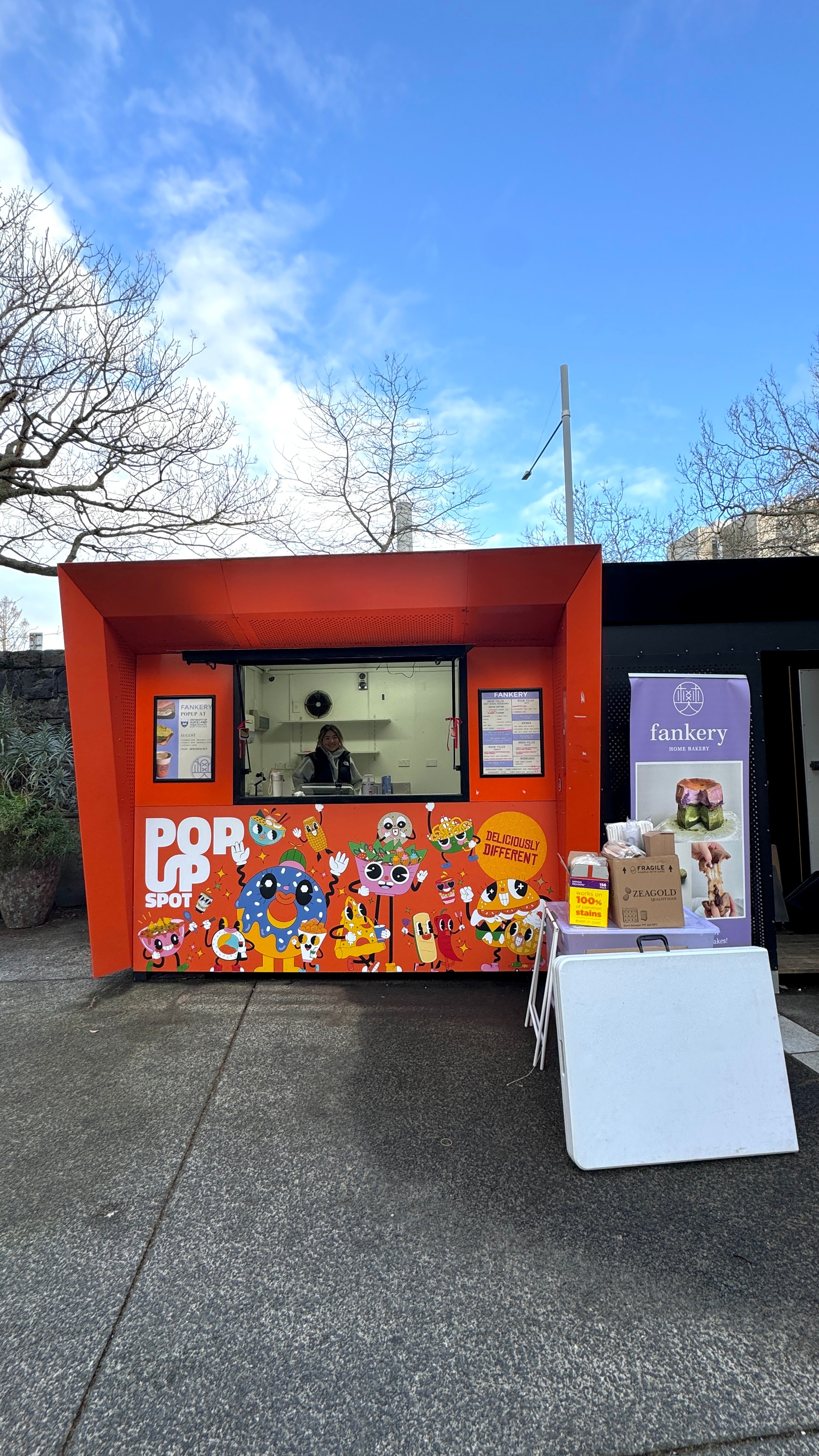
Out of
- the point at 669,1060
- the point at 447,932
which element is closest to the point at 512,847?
the point at 447,932

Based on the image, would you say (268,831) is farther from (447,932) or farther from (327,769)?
(327,769)

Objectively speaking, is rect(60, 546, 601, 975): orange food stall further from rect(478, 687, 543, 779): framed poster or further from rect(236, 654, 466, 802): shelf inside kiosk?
rect(236, 654, 466, 802): shelf inside kiosk

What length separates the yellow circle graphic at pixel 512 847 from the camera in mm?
4473

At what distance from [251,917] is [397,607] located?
89.2 inches

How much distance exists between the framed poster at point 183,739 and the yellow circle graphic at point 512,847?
6.31 ft

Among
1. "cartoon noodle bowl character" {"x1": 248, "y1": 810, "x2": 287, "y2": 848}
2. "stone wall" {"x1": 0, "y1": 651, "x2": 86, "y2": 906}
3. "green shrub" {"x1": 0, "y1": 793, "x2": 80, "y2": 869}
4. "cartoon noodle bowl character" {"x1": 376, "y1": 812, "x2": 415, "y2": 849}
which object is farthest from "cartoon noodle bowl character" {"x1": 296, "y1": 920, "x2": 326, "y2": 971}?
"stone wall" {"x1": 0, "y1": 651, "x2": 86, "y2": 906}

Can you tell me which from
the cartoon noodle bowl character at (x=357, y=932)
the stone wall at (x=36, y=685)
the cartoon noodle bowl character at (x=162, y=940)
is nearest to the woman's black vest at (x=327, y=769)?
the cartoon noodle bowl character at (x=357, y=932)

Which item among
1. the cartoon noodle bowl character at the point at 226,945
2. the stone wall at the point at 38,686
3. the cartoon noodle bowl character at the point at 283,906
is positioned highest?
the stone wall at the point at 38,686

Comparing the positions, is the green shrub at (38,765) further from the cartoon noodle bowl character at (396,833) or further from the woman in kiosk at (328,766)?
the cartoon noodle bowl character at (396,833)

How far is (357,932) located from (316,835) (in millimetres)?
698

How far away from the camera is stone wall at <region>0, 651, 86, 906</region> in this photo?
23.5 feet

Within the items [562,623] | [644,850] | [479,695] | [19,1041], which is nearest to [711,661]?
[562,623]

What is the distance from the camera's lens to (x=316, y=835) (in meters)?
4.55

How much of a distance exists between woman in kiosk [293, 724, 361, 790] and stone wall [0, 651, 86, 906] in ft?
8.76
